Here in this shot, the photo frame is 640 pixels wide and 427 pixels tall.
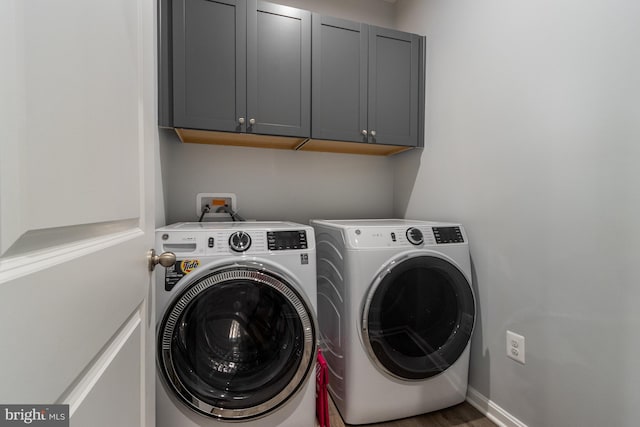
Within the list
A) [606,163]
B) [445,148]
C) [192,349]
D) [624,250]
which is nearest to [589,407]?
[624,250]

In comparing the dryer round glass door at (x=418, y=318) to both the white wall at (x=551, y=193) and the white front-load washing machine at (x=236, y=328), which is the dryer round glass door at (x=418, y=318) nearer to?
the white wall at (x=551, y=193)

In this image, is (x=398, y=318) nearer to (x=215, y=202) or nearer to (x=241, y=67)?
(x=215, y=202)

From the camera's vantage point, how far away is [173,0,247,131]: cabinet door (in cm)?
145

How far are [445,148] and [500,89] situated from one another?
43 centimetres

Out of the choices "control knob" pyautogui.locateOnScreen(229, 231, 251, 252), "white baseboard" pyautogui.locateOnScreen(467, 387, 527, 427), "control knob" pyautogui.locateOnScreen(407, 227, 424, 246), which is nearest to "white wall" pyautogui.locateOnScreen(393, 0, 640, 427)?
"white baseboard" pyautogui.locateOnScreen(467, 387, 527, 427)

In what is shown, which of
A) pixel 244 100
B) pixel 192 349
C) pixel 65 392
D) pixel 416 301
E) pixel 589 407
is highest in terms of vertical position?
pixel 244 100

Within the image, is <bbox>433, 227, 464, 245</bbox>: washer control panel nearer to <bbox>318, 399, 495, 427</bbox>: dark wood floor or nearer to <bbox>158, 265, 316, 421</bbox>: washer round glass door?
<bbox>158, 265, 316, 421</bbox>: washer round glass door

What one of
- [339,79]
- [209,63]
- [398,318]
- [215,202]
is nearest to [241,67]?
[209,63]

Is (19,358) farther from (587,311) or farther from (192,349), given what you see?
(587,311)

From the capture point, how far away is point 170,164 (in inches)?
71.6

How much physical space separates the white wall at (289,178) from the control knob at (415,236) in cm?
85

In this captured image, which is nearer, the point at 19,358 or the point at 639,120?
the point at 19,358

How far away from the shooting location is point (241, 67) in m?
1.54

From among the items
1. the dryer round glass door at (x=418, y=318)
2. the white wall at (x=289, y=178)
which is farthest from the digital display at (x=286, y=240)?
the white wall at (x=289, y=178)
